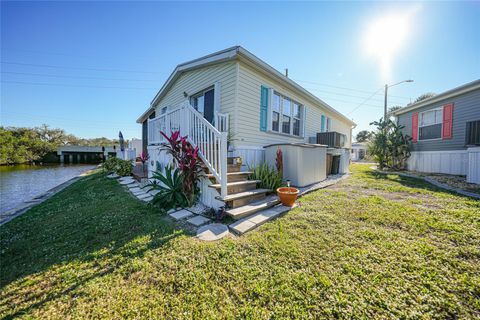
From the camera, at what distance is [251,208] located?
3531 mm

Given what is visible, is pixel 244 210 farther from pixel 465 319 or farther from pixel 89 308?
pixel 465 319

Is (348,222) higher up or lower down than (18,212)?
higher up

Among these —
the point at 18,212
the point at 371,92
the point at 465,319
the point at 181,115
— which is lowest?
the point at 18,212

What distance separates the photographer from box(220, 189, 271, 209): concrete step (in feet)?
11.5

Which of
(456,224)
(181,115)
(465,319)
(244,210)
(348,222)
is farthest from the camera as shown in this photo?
(181,115)

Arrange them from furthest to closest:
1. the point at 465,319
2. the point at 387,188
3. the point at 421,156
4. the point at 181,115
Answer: the point at 421,156, the point at 387,188, the point at 181,115, the point at 465,319

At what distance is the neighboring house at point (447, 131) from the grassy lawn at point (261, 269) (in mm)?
6308

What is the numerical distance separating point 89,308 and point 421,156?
537 inches

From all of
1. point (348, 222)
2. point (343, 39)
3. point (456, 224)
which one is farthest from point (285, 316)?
point (343, 39)

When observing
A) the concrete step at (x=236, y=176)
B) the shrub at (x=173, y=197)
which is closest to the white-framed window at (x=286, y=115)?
the concrete step at (x=236, y=176)

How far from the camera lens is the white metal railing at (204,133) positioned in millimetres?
3490

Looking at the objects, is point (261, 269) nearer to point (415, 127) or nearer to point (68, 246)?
point (68, 246)

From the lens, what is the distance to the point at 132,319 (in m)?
1.46

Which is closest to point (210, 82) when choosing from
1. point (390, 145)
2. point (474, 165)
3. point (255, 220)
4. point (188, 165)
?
point (188, 165)
